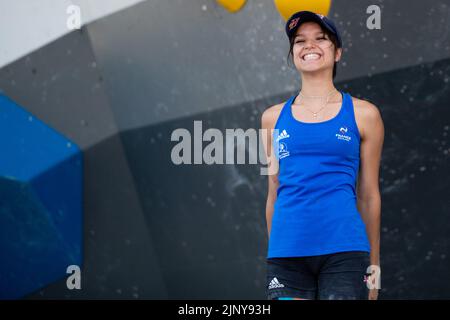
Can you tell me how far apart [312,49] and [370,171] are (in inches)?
16.3

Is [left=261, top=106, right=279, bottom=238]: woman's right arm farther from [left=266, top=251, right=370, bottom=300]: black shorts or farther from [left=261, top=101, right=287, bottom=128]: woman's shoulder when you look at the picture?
[left=266, top=251, right=370, bottom=300]: black shorts

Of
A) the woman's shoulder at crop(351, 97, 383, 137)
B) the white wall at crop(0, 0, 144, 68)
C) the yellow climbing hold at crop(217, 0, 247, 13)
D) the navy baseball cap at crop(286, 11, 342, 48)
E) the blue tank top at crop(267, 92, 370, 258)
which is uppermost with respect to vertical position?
the white wall at crop(0, 0, 144, 68)

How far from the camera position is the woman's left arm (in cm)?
222

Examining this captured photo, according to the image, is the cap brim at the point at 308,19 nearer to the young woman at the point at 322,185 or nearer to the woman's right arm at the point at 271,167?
the young woman at the point at 322,185

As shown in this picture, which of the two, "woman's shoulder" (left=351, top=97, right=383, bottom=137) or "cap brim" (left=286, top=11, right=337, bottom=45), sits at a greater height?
"cap brim" (left=286, top=11, right=337, bottom=45)

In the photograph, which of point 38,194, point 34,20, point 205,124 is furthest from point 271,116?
point 34,20

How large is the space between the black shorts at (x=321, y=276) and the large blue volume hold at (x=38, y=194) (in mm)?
1645

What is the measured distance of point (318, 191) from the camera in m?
2.11

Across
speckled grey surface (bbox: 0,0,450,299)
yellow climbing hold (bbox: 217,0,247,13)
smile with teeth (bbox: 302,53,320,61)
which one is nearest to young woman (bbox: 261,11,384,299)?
smile with teeth (bbox: 302,53,320,61)

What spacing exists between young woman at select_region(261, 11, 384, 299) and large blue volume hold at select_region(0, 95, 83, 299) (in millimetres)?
1526

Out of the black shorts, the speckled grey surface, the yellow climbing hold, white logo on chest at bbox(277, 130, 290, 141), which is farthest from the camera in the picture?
the yellow climbing hold

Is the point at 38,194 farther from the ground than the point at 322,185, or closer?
farther from the ground

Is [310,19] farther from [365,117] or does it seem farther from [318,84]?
[365,117]
